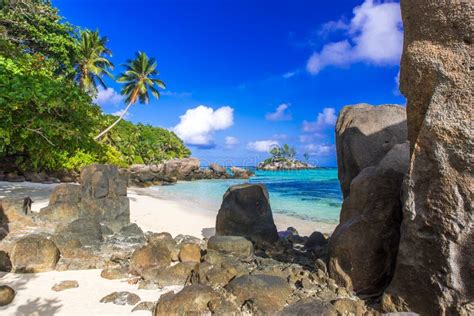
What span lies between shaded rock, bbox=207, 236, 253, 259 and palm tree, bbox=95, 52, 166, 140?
31.9 m

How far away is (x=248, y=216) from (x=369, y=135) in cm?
488

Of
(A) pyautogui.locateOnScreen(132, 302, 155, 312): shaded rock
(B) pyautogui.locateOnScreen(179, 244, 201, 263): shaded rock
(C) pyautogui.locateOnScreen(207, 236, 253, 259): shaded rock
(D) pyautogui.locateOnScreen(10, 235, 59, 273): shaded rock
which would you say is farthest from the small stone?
(D) pyautogui.locateOnScreen(10, 235, 59, 273): shaded rock

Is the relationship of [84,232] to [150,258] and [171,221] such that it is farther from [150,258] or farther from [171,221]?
[171,221]

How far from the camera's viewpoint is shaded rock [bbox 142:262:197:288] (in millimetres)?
7043

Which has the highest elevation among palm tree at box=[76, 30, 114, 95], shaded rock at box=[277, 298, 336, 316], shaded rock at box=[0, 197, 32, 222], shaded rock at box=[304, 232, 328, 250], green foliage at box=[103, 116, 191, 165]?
palm tree at box=[76, 30, 114, 95]

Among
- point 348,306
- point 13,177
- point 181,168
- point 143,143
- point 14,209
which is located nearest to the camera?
point 348,306

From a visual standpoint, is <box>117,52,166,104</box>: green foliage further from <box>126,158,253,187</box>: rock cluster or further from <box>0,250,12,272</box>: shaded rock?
<box>0,250,12,272</box>: shaded rock

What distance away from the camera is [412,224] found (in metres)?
5.23

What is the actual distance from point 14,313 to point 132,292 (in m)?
2.09

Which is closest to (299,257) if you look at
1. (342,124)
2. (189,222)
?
(342,124)

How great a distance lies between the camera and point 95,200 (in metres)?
12.1

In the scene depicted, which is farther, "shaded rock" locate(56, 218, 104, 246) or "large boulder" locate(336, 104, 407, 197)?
"shaded rock" locate(56, 218, 104, 246)

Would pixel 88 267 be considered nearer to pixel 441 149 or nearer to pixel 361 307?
pixel 361 307

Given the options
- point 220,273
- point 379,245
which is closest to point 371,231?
point 379,245
